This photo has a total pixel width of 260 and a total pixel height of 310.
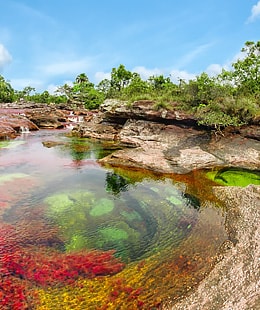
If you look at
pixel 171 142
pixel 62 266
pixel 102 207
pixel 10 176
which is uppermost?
pixel 171 142

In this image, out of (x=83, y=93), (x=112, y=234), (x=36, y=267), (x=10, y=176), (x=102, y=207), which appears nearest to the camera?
(x=36, y=267)

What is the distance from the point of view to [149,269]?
294 inches

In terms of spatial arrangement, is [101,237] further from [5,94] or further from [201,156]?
[5,94]

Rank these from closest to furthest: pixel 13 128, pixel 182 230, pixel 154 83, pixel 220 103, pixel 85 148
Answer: pixel 182 230
pixel 220 103
pixel 85 148
pixel 13 128
pixel 154 83

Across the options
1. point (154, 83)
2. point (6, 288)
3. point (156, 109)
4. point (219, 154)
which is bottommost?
point (6, 288)

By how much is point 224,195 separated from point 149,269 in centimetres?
724

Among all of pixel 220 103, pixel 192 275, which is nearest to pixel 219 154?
pixel 220 103

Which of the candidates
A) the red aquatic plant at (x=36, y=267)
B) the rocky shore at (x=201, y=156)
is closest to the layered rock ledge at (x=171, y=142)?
the rocky shore at (x=201, y=156)

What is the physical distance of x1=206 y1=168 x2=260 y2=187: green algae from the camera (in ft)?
51.5

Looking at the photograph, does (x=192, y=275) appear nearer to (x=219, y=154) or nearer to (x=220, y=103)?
(x=219, y=154)

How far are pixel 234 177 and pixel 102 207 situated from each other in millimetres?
9907

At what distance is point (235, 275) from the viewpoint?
7008mm

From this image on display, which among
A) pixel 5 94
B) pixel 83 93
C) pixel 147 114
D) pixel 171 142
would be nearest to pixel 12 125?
pixel 147 114

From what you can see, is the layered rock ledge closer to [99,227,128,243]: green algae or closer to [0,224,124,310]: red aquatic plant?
[99,227,128,243]: green algae
